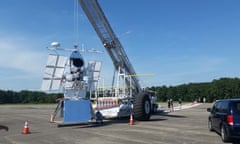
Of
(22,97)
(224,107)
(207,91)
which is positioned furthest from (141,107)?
(22,97)

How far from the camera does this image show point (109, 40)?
778 inches

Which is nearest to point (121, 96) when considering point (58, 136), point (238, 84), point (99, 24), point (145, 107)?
point (145, 107)

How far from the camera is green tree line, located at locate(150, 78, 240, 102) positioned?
8431 cm

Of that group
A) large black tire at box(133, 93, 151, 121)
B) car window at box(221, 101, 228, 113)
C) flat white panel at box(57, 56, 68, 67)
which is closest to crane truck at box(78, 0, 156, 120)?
large black tire at box(133, 93, 151, 121)

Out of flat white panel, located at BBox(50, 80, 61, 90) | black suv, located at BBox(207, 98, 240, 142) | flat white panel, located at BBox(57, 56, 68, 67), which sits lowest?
black suv, located at BBox(207, 98, 240, 142)

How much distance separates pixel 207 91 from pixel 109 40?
241 ft

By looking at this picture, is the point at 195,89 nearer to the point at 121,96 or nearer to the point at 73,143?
the point at 121,96

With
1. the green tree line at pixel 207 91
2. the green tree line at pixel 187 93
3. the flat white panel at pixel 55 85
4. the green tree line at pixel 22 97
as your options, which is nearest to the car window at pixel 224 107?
the flat white panel at pixel 55 85

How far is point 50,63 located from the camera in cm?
1712

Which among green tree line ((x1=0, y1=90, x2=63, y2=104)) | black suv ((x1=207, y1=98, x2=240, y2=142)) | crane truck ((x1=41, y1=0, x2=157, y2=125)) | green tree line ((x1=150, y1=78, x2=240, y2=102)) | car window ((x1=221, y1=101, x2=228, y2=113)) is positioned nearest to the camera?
black suv ((x1=207, y1=98, x2=240, y2=142))

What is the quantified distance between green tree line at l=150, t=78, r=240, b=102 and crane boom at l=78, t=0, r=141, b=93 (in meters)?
57.7

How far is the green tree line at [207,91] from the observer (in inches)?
3319

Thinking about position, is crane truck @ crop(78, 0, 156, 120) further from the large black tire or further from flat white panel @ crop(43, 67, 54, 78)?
flat white panel @ crop(43, 67, 54, 78)

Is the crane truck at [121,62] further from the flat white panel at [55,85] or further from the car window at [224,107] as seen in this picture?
the car window at [224,107]
